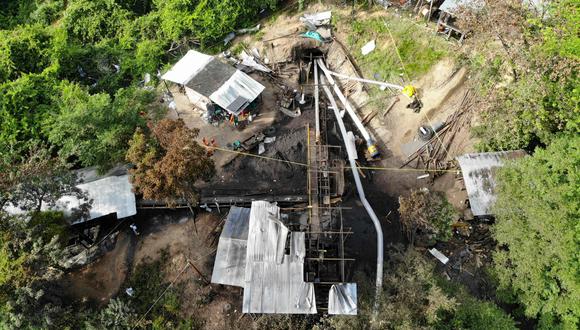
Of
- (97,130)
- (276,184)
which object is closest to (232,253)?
(276,184)

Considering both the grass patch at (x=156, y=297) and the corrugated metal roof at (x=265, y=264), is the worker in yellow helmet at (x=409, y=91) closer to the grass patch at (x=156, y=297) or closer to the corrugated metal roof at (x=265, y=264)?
the corrugated metal roof at (x=265, y=264)

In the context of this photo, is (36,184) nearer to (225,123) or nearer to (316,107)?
(225,123)

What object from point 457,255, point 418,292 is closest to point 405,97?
point 457,255

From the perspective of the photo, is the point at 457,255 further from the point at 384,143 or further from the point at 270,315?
the point at 270,315

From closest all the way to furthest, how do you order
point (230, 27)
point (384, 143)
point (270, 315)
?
point (270, 315) < point (384, 143) < point (230, 27)

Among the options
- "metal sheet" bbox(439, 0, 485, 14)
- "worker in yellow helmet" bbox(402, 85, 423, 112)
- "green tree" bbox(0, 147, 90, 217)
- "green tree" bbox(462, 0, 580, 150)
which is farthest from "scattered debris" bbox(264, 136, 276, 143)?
"metal sheet" bbox(439, 0, 485, 14)

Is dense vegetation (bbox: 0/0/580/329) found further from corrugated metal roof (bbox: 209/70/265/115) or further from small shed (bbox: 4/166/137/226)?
corrugated metal roof (bbox: 209/70/265/115)
